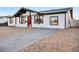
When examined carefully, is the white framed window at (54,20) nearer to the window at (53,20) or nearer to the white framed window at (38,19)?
the window at (53,20)

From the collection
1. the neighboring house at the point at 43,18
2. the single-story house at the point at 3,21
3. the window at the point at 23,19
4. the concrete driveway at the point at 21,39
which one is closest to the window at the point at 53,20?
the neighboring house at the point at 43,18

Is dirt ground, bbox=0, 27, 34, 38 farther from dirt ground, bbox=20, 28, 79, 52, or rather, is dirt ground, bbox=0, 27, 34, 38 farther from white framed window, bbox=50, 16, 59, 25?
white framed window, bbox=50, 16, 59, 25

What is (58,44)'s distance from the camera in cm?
215

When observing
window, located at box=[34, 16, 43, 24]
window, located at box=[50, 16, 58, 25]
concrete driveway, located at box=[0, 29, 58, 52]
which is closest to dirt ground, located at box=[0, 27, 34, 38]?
concrete driveway, located at box=[0, 29, 58, 52]

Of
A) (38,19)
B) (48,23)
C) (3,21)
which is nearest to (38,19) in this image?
(38,19)

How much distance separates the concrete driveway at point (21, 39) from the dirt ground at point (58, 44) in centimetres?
8

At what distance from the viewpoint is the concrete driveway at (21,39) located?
2121 mm

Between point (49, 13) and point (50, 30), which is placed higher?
point (49, 13)

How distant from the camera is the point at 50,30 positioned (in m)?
2.24

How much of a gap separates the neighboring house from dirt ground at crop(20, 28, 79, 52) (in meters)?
0.18

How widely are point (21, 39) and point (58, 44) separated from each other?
0.59 m
